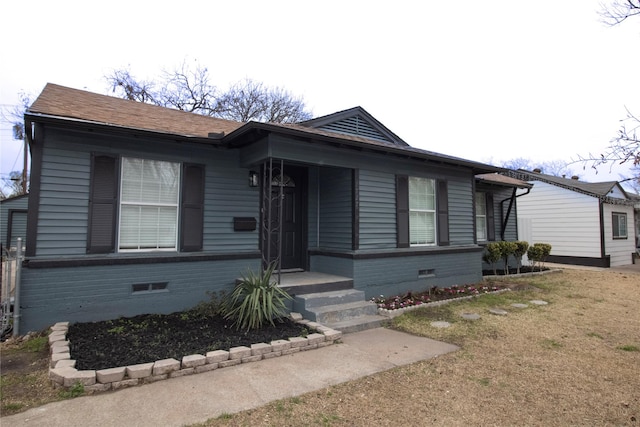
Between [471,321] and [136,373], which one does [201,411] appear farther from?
[471,321]

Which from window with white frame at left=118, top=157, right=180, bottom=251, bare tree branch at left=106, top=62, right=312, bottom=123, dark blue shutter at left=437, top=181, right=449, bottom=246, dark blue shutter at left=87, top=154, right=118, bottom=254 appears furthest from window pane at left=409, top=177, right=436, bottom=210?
bare tree branch at left=106, top=62, right=312, bottom=123

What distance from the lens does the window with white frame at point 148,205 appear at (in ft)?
17.2

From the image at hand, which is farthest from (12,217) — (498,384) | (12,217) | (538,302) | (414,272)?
(538,302)

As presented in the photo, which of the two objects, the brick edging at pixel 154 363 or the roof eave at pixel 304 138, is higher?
the roof eave at pixel 304 138

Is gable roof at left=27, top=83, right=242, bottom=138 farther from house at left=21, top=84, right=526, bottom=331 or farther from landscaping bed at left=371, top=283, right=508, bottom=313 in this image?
landscaping bed at left=371, top=283, right=508, bottom=313

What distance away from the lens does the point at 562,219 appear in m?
14.1

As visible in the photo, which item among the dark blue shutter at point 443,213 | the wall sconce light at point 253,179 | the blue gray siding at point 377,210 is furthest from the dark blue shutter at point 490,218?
the wall sconce light at point 253,179

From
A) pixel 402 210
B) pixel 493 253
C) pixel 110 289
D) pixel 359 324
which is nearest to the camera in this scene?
pixel 110 289

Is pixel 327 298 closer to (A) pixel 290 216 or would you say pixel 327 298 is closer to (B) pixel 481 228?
(A) pixel 290 216

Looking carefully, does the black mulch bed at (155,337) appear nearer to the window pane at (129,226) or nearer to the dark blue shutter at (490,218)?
the window pane at (129,226)

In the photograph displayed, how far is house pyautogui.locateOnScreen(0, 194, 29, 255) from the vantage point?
16.1m

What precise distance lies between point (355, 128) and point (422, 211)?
2.64 meters

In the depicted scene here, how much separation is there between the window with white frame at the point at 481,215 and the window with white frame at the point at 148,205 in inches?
367

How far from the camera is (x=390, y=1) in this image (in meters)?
6.27
